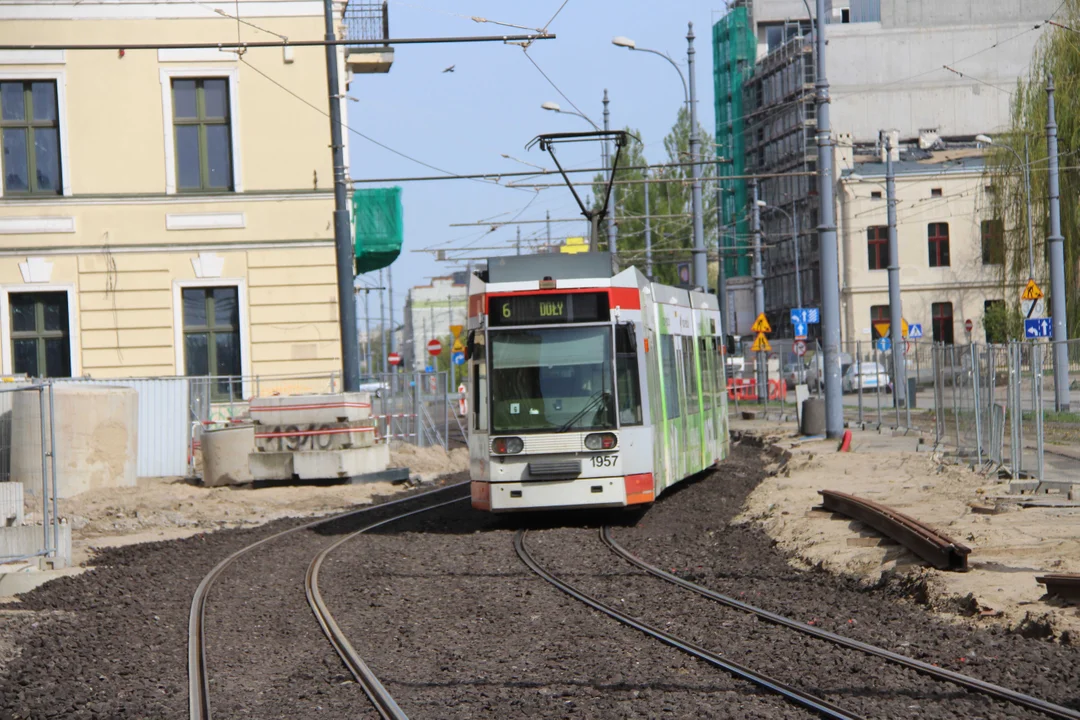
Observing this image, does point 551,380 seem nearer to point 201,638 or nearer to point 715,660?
point 201,638

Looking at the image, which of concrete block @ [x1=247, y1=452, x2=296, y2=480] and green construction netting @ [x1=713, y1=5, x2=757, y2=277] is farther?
green construction netting @ [x1=713, y1=5, x2=757, y2=277]

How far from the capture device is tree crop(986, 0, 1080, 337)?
120ft

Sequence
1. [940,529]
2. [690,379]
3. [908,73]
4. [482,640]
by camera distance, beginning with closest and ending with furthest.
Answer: [482,640] → [940,529] → [690,379] → [908,73]

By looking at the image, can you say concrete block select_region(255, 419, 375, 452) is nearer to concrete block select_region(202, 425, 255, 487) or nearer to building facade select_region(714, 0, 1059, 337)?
concrete block select_region(202, 425, 255, 487)

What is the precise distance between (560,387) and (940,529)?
4.60m

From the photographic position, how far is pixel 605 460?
15.6 m


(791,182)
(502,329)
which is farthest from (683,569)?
(791,182)

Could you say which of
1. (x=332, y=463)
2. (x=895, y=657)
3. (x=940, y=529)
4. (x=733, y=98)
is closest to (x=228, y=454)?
(x=332, y=463)

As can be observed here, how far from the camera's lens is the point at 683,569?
12.8 meters

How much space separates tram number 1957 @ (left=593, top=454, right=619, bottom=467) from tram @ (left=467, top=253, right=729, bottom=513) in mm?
11

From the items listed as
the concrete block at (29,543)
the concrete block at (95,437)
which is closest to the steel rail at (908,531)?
the concrete block at (29,543)

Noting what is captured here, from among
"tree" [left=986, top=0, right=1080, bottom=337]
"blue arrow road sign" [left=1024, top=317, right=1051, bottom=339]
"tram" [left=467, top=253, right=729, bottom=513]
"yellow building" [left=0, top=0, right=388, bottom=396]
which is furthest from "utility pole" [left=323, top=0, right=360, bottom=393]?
"tree" [left=986, top=0, right=1080, bottom=337]

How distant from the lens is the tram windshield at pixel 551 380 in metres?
15.6

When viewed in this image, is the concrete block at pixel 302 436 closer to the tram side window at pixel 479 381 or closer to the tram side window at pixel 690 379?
the tram side window at pixel 690 379
